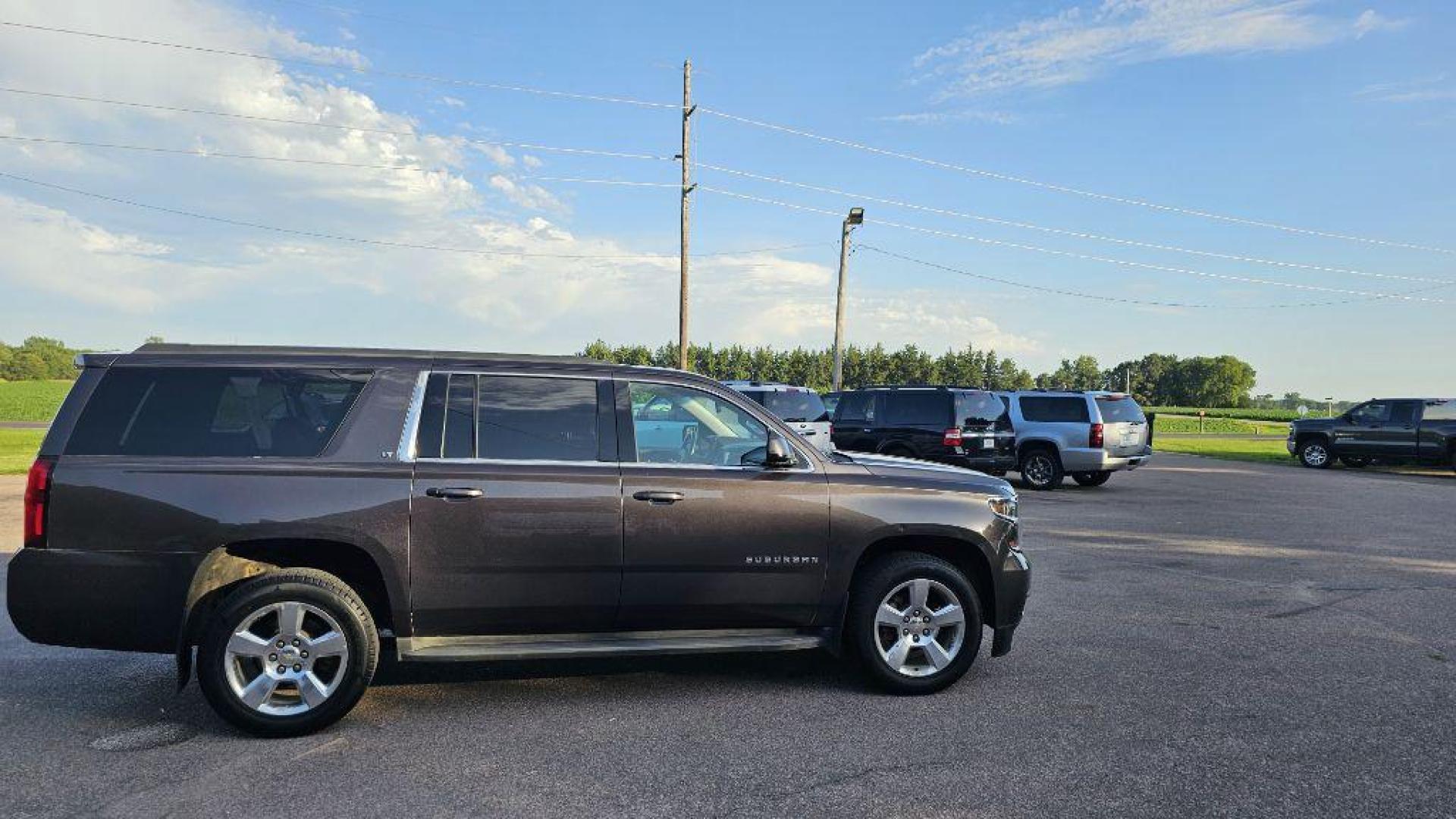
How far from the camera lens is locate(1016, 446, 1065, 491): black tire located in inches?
688

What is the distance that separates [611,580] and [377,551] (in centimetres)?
113

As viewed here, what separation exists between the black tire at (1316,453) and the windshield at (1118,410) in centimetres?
1062

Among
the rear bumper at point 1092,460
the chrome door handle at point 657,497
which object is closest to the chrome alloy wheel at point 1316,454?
the rear bumper at point 1092,460

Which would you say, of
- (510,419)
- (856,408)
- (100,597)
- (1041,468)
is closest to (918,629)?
(510,419)

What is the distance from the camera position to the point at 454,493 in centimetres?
460

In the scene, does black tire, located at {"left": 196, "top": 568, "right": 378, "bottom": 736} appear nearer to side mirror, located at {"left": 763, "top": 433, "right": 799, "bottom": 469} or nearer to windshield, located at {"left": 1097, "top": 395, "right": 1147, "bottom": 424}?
side mirror, located at {"left": 763, "top": 433, "right": 799, "bottom": 469}

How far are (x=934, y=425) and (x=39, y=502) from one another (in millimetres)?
13156

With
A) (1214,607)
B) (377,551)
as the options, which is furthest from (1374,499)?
(377,551)

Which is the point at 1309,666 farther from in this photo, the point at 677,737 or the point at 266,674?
the point at 266,674

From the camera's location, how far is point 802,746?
4.27 m

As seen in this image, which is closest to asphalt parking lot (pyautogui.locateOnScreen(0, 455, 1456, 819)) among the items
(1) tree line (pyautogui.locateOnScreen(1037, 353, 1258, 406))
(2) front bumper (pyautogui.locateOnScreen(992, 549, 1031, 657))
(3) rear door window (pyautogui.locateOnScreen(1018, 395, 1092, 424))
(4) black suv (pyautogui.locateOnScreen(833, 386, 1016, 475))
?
(2) front bumper (pyautogui.locateOnScreen(992, 549, 1031, 657))

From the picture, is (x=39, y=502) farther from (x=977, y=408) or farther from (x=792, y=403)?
(x=977, y=408)

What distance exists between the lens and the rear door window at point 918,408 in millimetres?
15695

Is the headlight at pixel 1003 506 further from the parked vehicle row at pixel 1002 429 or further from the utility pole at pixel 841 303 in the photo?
the utility pole at pixel 841 303
